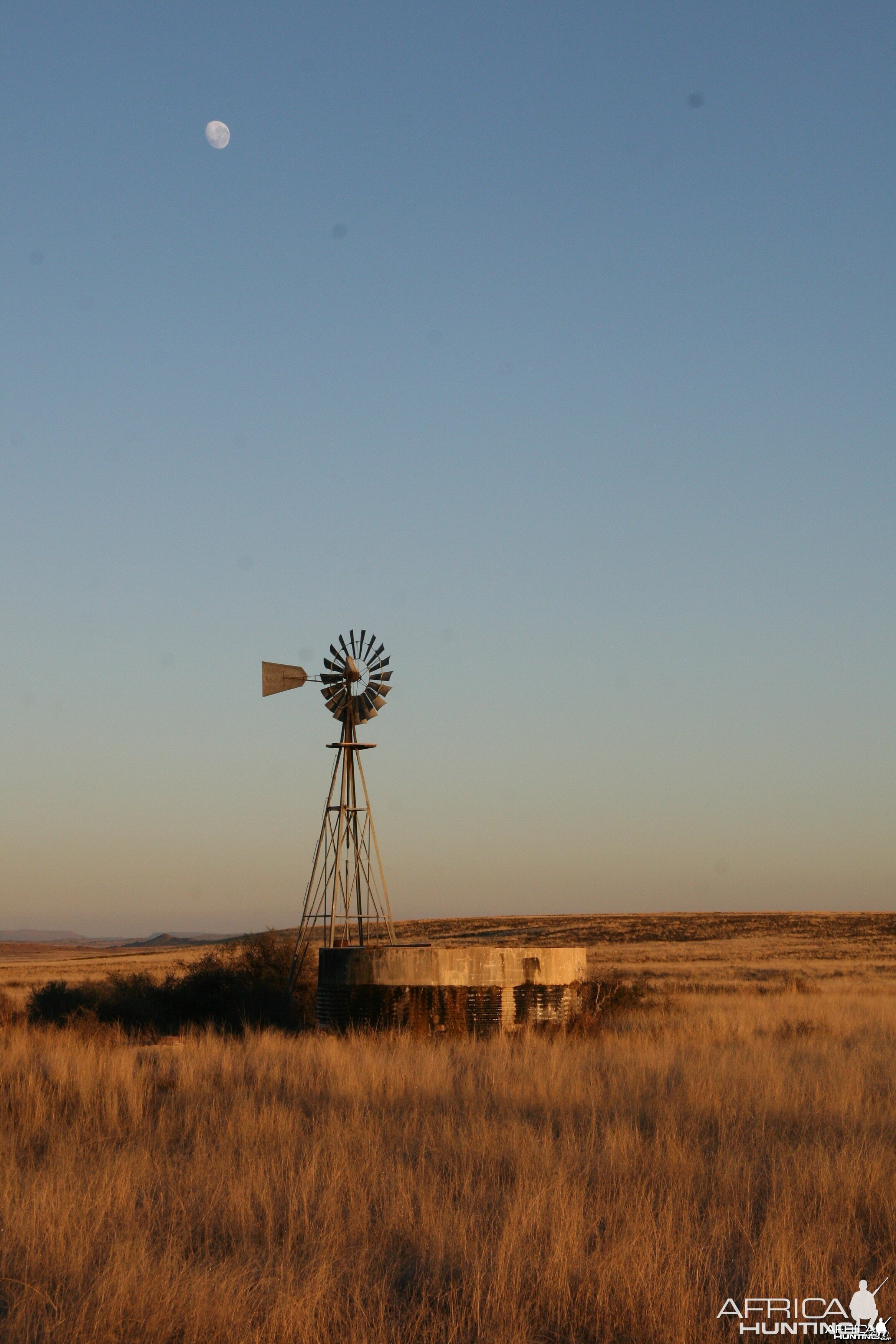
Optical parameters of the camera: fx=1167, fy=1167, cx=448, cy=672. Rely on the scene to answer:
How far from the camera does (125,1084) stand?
41.9 feet

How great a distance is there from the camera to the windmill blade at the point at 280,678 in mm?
24500

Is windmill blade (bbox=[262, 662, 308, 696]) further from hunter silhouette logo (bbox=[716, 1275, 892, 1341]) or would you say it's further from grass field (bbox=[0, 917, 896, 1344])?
hunter silhouette logo (bbox=[716, 1275, 892, 1341])

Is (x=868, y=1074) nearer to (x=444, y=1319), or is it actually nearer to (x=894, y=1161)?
(x=894, y=1161)

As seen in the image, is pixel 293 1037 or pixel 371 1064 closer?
pixel 371 1064

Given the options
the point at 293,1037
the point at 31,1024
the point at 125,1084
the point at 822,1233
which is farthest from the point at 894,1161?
the point at 31,1024

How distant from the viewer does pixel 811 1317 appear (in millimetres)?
5957

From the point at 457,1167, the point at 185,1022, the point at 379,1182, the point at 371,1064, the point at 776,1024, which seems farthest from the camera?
the point at 185,1022

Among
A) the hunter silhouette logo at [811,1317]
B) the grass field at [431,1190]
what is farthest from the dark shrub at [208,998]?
the hunter silhouette logo at [811,1317]

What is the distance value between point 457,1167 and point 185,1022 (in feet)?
60.2

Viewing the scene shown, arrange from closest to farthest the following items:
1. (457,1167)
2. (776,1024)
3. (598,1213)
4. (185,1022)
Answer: (598,1213), (457,1167), (776,1024), (185,1022)

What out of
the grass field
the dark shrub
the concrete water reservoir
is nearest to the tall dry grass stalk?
the grass field

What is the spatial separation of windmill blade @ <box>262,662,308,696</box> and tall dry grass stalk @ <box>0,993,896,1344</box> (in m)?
10.5

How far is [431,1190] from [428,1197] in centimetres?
15

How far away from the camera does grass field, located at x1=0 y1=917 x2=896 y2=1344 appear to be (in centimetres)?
586
